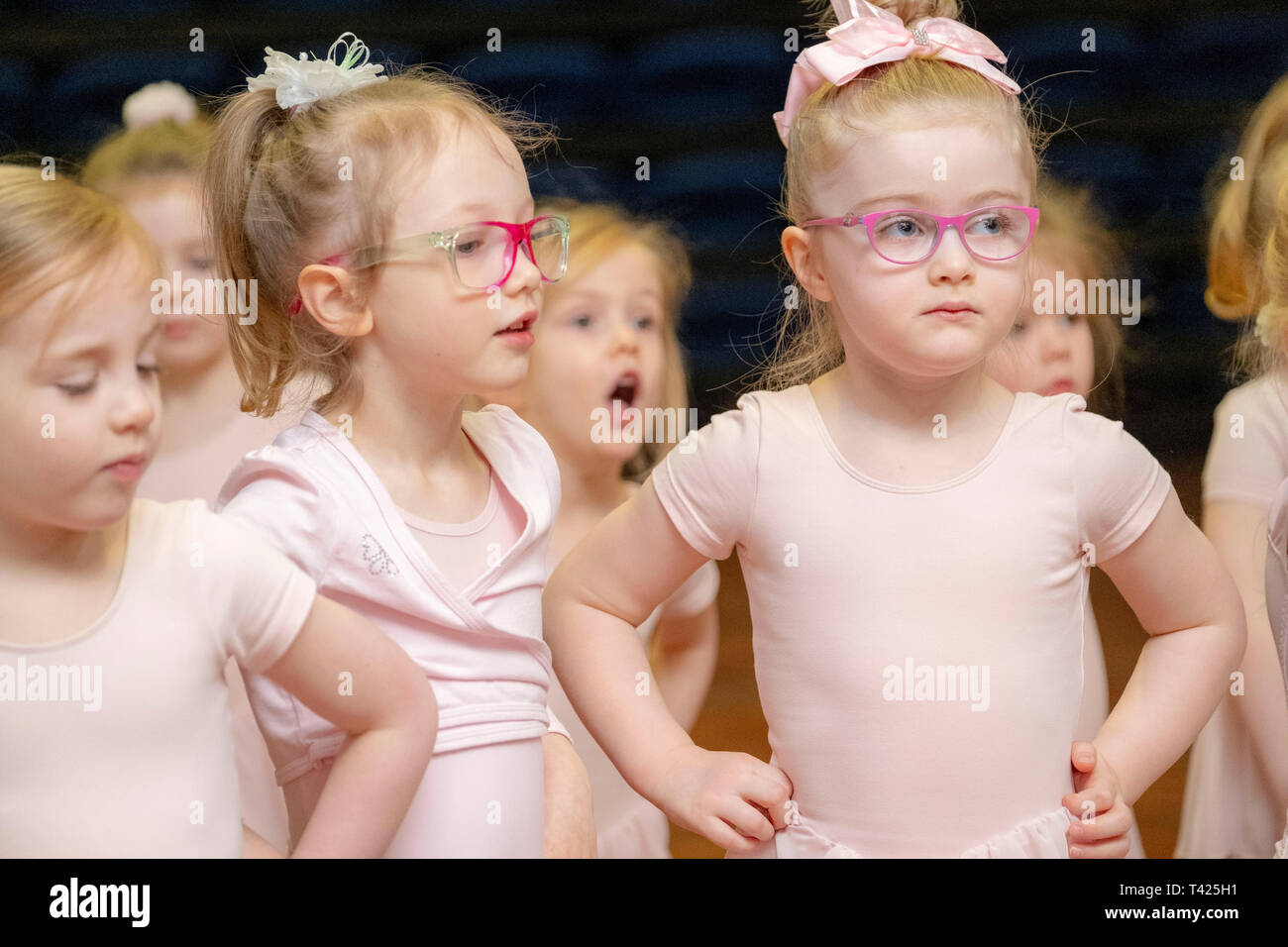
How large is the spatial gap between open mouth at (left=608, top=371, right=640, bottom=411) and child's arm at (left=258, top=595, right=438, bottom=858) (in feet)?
1.38

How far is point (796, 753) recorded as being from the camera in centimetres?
119

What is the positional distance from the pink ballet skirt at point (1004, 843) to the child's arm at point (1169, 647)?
0.15 feet

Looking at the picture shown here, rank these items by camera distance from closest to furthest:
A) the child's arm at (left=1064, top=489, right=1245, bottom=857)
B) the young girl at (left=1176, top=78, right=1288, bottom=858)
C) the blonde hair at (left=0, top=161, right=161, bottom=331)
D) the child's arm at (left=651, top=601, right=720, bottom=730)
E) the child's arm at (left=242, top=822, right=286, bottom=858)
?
1. the blonde hair at (left=0, top=161, right=161, bottom=331)
2. the child's arm at (left=242, top=822, right=286, bottom=858)
3. the child's arm at (left=1064, top=489, right=1245, bottom=857)
4. the young girl at (left=1176, top=78, right=1288, bottom=858)
5. the child's arm at (left=651, top=601, right=720, bottom=730)

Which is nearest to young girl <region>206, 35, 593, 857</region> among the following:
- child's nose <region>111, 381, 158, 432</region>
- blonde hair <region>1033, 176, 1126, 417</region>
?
child's nose <region>111, 381, 158, 432</region>

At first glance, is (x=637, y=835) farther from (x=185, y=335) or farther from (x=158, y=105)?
(x=158, y=105)

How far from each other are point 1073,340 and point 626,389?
0.44 m

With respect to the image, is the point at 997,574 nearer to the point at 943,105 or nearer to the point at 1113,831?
the point at 1113,831

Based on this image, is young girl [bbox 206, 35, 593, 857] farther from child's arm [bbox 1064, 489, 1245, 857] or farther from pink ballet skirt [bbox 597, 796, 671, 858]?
child's arm [bbox 1064, 489, 1245, 857]

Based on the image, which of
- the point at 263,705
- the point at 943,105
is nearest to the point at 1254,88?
the point at 943,105

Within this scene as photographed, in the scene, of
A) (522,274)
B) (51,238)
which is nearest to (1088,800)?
(522,274)

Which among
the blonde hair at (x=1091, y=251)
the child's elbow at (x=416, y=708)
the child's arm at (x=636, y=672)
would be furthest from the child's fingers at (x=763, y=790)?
the blonde hair at (x=1091, y=251)

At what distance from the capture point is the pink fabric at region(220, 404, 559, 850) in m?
1.10

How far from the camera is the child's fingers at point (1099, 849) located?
3.83 ft

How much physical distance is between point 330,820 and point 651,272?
63 cm
